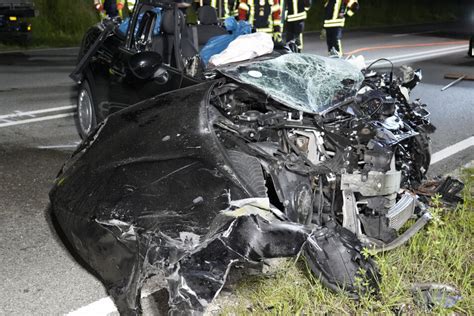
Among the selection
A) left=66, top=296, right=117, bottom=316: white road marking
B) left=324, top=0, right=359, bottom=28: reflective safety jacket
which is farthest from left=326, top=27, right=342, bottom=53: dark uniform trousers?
left=66, top=296, right=117, bottom=316: white road marking

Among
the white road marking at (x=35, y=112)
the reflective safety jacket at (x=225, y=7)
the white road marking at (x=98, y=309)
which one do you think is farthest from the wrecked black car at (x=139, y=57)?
the reflective safety jacket at (x=225, y=7)

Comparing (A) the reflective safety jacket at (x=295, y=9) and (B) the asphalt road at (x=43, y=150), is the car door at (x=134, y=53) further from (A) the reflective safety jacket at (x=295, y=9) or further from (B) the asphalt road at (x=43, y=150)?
(A) the reflective safety jacket at (x=295, y=9)

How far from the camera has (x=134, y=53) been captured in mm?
5410

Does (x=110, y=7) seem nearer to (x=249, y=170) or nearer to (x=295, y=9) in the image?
(x=295, y=9)

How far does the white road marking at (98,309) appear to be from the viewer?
3.33 m

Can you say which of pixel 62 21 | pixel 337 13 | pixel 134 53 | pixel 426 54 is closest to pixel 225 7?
pixel 337 13

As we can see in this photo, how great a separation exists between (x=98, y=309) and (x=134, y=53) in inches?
107

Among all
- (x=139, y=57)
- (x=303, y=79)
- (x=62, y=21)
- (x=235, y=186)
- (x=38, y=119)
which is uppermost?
(x=139, y=57)

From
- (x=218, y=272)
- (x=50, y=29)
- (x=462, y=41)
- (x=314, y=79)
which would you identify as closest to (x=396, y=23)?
(x=462, y=41)

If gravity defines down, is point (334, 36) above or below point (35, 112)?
above

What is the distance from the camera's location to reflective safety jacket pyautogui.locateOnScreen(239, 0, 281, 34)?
10656 mm

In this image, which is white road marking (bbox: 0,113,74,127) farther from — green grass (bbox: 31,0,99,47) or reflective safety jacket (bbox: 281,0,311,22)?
green grass (bbox: 31,0,99,47)

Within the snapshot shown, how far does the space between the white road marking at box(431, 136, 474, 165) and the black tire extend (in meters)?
3.54

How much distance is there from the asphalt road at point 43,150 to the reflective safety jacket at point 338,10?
1.96 meters
